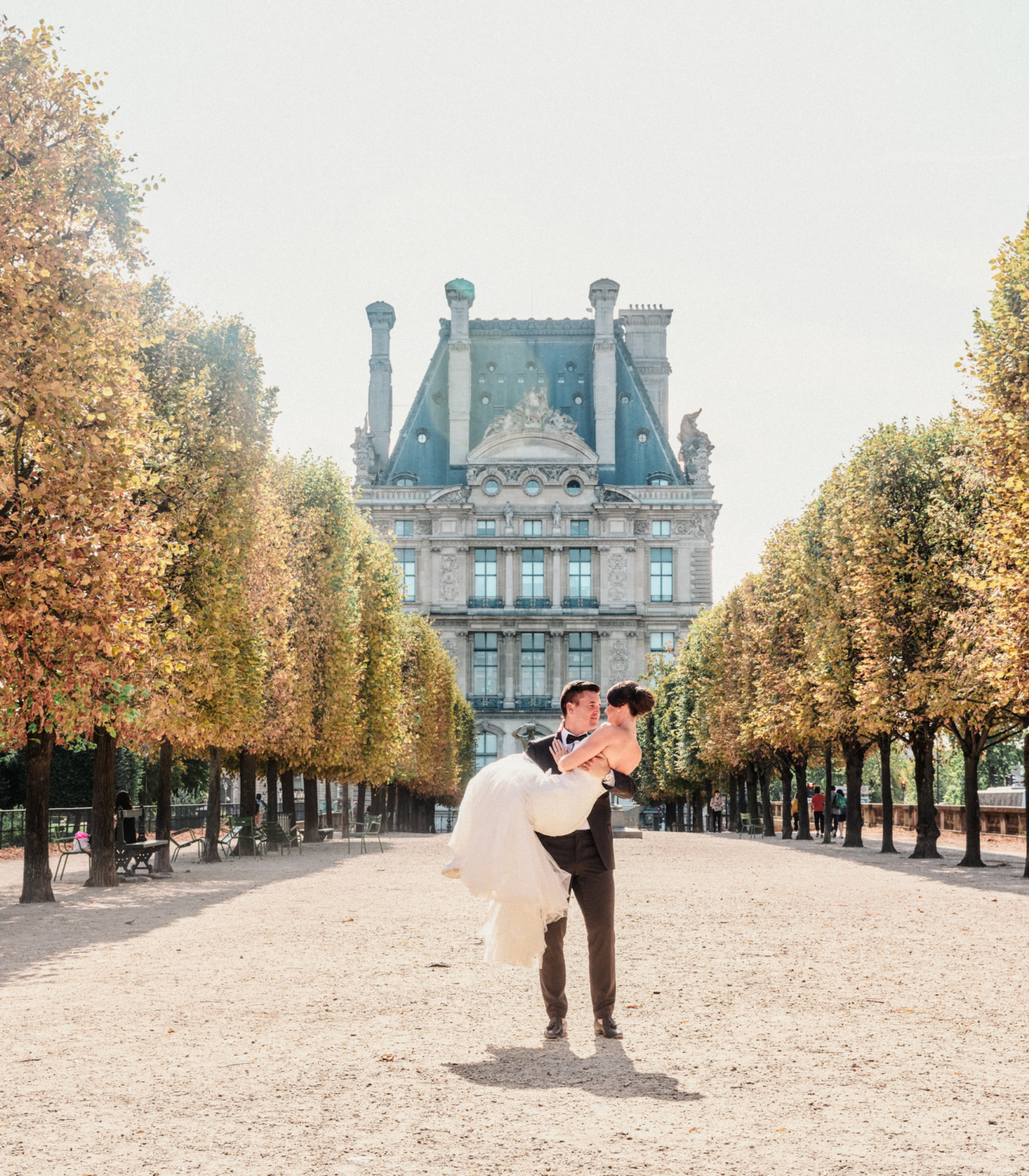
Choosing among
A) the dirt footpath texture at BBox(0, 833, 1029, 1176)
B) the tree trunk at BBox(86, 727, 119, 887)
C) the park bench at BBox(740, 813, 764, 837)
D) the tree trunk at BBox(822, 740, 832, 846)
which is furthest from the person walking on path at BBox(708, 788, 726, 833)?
the dirt footpath texture at BBox(0, 833, 1029, 1176)

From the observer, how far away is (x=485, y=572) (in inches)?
4031

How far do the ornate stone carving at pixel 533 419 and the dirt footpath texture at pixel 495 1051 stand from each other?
8261cm

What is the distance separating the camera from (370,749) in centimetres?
4397

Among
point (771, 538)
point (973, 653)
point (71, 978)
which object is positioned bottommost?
point (71, 978)

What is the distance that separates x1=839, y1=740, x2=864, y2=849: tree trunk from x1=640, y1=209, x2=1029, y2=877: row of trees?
63 millimetres

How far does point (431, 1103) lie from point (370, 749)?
37.0 meters

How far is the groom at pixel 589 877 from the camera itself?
29.8ft

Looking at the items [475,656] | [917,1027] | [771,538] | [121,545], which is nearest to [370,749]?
[771,538]

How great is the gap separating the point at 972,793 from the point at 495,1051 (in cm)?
2257

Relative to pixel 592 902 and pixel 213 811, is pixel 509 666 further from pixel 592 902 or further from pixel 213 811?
pixel 592 902

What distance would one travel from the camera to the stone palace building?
100 metres

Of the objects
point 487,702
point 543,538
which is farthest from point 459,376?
point 487,702

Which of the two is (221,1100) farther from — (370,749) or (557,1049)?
(370,749)

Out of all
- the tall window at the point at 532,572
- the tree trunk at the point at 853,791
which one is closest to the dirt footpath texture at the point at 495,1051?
the tree trunk at the point at 853,791
